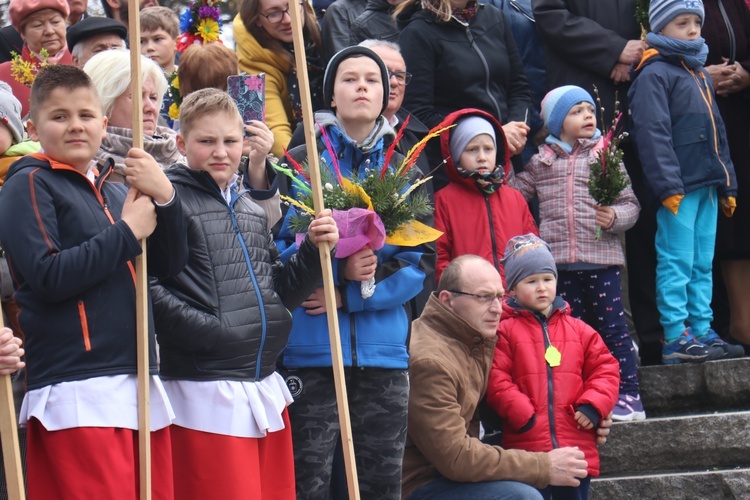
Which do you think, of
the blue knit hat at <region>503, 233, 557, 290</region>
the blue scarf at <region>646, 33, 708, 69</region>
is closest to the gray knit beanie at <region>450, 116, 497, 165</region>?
the blue knit hat at <region>503, 233, 557, 290</region>

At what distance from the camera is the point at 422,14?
268 inches

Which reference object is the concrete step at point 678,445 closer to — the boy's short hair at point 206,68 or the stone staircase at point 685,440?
the stone staircase at point 685,440

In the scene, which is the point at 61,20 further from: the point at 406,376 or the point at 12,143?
the point at 406,376

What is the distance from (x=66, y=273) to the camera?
3.57 m

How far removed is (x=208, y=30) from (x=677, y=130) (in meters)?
2.79

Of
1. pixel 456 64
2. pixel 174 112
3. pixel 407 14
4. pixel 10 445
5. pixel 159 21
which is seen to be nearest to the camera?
pixel 10 445

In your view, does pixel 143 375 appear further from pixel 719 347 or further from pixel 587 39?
pixel 587 39

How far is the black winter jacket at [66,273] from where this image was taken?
361 cm

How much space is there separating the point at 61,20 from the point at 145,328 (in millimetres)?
3068

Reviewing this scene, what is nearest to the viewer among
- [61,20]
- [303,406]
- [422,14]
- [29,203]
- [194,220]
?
[29,203]

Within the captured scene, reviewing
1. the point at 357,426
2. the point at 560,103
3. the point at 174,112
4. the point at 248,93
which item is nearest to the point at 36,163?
the point at 248,93

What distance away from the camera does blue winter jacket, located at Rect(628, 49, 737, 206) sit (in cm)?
683

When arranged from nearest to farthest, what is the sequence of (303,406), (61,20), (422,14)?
(303,406), (61,20), (422,14)

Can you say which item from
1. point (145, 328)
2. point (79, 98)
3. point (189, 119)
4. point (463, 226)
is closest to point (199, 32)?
point (463, 226)
